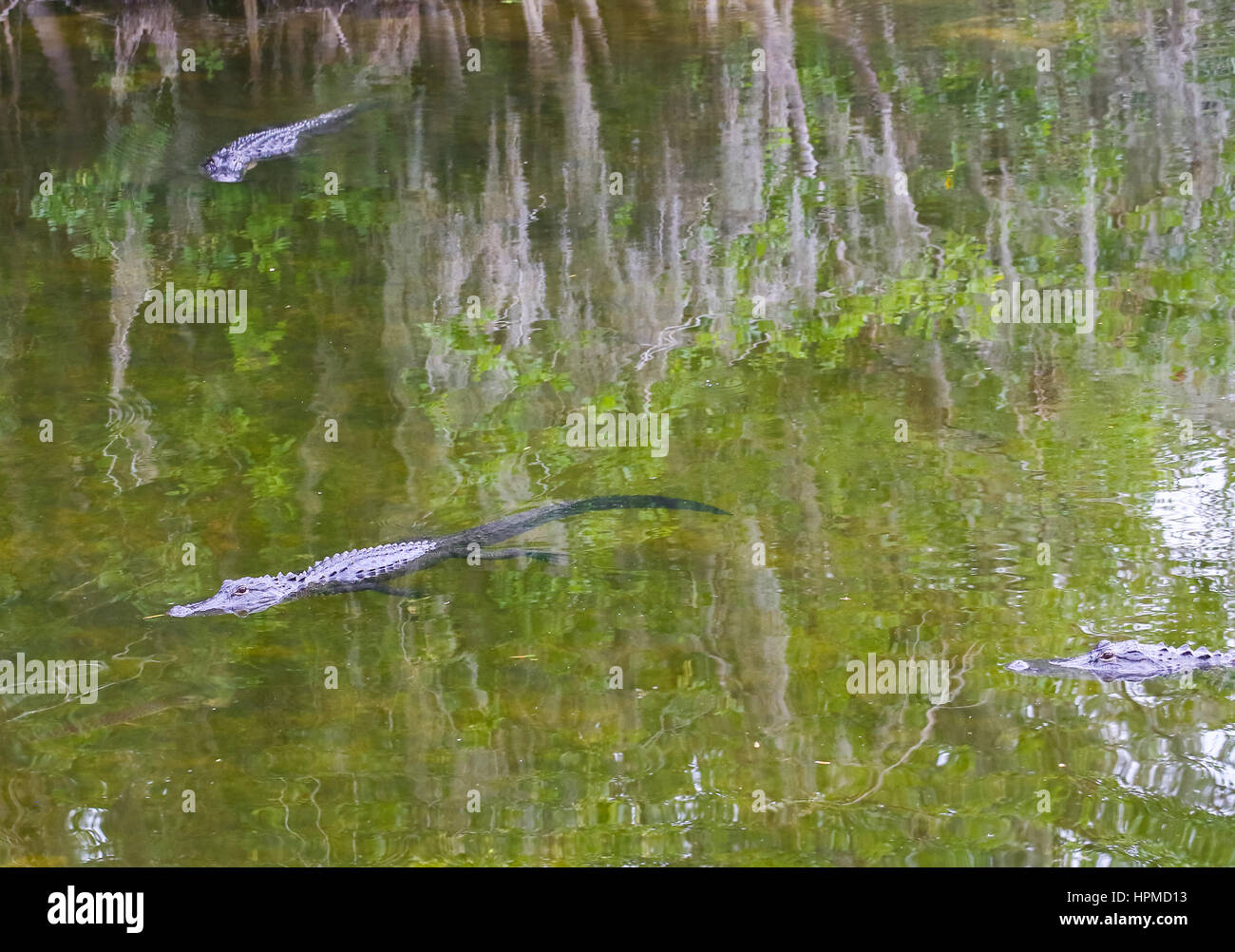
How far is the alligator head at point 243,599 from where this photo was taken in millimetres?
4262

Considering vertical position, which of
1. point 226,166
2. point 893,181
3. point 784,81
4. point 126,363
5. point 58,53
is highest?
point 58,53

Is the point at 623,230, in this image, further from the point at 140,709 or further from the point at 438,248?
the point at 140,709

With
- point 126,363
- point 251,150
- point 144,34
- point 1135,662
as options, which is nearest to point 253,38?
point 144,34

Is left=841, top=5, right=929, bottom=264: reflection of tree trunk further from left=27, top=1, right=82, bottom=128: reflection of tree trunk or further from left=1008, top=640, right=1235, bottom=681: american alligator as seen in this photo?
left=27, top=1, right=82, bottom=128: reflection of tree trunk

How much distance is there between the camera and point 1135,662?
11.9ft

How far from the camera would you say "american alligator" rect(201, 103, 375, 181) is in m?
8.84

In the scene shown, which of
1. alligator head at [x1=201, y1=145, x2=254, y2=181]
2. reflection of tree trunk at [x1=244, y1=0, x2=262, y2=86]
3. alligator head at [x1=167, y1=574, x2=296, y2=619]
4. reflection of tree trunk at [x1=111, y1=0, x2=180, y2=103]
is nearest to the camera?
alligator head at [x1=167, y1=574, x2=296, y2=619]

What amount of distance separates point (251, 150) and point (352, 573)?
5.72m

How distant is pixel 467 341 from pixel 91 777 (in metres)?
3.23

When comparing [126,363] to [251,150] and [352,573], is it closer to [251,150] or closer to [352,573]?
[352,573]

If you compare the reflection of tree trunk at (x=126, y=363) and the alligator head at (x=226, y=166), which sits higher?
the alligator head at (x=226, y=166)

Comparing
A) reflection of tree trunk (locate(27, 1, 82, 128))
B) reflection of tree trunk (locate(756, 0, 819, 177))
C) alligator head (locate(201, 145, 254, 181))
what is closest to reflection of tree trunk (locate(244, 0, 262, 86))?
reflection of tree trunk (locate(27, 1, 82, 128))

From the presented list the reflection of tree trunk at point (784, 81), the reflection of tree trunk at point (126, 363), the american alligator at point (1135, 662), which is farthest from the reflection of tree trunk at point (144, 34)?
the american alligator at point (1135, 662)

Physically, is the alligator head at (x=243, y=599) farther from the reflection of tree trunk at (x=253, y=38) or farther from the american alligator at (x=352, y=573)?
the reflection of tree trunk at (x=253, y=38)
